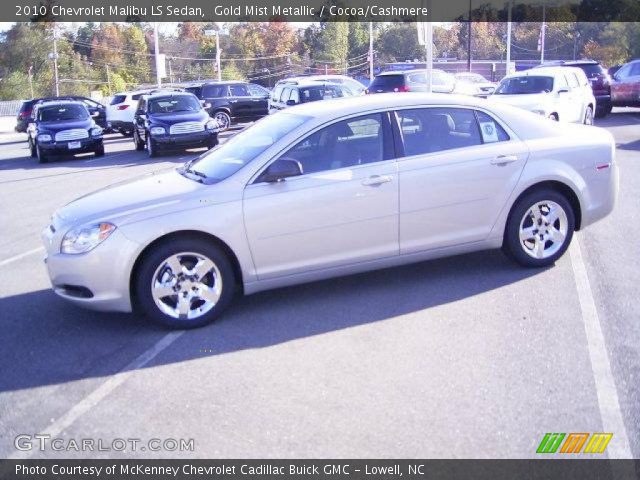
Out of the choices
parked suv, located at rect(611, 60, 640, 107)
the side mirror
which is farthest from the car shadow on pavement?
parked suv, located at rect(611, 60, 640, 107)

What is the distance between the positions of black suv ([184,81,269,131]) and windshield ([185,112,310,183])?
19147mm

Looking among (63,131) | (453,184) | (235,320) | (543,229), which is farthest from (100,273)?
(63,131)

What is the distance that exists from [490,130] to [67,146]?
15058mm

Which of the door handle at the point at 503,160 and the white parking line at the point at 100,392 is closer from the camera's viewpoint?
the white parking line at the point at 100,392

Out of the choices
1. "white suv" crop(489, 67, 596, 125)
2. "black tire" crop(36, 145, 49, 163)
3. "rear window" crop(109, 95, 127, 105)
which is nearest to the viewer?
"white suv" crop(489, 67, 596, 125)

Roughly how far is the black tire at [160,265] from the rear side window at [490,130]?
8.43ft

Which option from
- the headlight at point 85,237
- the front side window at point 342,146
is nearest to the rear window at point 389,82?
the front side window at point 342,146

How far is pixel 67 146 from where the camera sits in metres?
19.1

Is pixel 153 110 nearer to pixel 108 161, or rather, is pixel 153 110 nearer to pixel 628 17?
pixel 108 161

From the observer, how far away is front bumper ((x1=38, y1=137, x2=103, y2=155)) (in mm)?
19000

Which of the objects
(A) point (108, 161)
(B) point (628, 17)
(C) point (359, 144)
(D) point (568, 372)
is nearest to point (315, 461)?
(D) point (568, 372)

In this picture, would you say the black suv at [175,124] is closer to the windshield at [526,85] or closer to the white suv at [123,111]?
the windshield at [526,85]

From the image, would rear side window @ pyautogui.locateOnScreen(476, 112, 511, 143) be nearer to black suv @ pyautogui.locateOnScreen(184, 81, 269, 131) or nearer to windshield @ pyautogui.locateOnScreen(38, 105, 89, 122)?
windshield @ pyautogui.locateOnScreen(38, 105, 89, 122)

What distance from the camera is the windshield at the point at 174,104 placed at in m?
19.3
